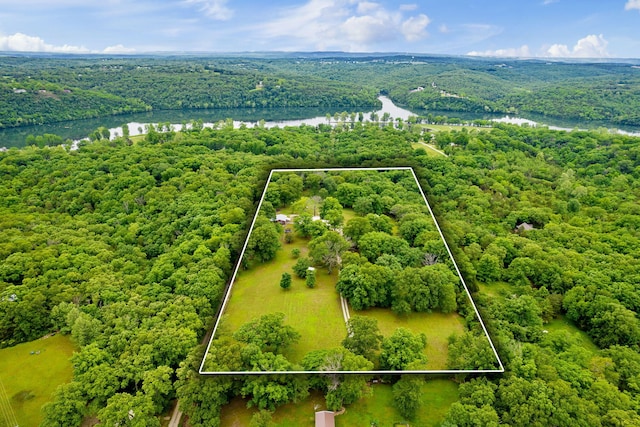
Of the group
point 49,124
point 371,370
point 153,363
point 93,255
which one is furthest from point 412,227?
point 49,124

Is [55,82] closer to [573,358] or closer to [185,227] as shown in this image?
[185,227]

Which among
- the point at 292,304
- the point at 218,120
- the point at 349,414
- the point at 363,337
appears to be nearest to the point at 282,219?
the point at 292,304

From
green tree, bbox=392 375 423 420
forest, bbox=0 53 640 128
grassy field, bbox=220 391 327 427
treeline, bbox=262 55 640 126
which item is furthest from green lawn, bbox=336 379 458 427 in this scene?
treeline, bbox=262 55 640 126

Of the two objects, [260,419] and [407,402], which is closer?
[407,402]

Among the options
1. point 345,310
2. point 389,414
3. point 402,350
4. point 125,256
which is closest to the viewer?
point 402,350

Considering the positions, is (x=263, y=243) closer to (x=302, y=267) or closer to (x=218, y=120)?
(x=302, y=267)

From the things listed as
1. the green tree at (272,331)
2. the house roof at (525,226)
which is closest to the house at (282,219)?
the green tree at (272,331)
